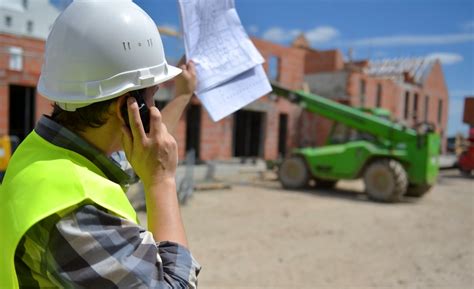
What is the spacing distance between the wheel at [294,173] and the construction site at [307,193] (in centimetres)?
4

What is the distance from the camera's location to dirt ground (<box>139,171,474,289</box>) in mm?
4504

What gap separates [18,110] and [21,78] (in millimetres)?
4172

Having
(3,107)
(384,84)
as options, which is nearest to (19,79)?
(3,107)

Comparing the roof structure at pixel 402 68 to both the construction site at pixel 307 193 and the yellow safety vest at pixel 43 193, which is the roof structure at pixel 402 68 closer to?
the construction site at pixel 307 193

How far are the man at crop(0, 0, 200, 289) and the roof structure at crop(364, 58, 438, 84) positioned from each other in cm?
3312

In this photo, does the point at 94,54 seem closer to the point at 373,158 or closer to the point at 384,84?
the point at 373,158

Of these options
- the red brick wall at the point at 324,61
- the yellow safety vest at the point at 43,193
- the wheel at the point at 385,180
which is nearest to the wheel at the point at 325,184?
the wheel at the point at 385,180

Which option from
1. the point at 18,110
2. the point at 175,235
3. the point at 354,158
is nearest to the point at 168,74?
the point at 175,235

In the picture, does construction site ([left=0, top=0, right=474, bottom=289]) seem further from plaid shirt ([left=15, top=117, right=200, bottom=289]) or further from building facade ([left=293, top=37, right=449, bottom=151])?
building facade ([left=293, top=37, right=449, bottom=151])

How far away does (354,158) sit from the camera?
33.0 feet

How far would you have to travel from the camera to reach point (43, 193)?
94 centimetres

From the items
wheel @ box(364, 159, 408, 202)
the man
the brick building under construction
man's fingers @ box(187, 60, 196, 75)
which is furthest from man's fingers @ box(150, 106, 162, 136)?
the brick building under construction

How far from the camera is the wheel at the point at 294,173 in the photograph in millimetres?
11062

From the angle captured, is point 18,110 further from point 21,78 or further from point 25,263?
point 25,263
